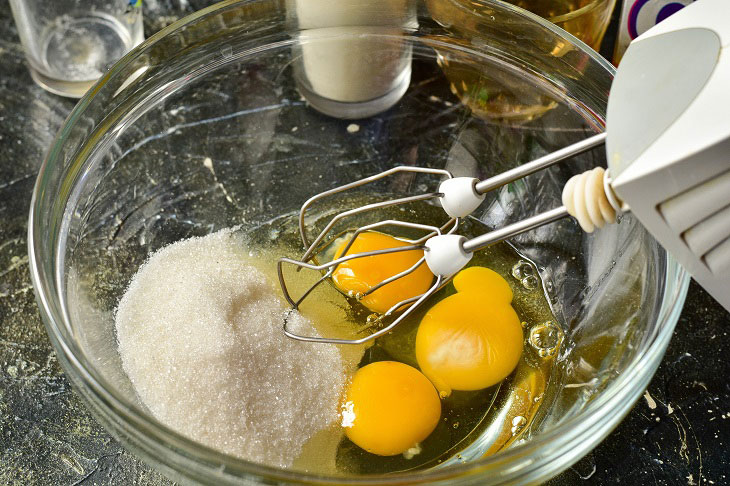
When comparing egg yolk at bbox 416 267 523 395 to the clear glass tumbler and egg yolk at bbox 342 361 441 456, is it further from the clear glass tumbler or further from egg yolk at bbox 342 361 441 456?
the clear glass tumbler

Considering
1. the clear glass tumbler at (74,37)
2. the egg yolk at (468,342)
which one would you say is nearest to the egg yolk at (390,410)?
the egg yolk at (468,342)

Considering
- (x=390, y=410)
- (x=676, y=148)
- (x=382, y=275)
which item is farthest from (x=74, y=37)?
(x=676, y=148)

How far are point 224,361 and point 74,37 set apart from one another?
69 cm

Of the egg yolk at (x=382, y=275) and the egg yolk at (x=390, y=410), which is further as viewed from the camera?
the egg yolk at (x=382, y=275)

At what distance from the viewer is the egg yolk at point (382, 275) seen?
0.93m

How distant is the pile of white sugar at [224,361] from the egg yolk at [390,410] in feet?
0.08

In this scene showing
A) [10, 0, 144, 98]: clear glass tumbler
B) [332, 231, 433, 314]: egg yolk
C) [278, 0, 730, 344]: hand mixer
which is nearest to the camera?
[278, 0, 730, 344]: hand mixer

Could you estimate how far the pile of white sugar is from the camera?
79 centimetres

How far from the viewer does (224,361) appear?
2.70 feet

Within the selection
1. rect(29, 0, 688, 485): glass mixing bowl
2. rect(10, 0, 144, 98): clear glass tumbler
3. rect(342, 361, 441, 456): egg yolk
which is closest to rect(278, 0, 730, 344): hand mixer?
rect(29, 0, 688, 485): glass mixing bowl

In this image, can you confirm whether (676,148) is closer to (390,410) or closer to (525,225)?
(525,225)

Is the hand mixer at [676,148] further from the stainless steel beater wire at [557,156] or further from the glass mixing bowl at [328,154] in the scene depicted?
the glass mixing bowl at [328,154]

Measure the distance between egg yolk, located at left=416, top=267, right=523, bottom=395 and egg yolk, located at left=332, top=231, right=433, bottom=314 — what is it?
0.04m

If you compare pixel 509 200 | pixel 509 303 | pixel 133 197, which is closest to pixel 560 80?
pixel 509 200
